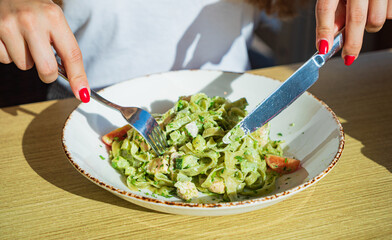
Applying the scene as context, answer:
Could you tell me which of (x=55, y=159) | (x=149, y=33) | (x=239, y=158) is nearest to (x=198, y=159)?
(x=239, y=158)

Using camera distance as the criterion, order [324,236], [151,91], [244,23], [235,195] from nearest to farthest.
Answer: [324,236], [235,195], [151,91], [244,23]

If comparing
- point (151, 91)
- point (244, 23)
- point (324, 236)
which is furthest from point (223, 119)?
point (244, 23)

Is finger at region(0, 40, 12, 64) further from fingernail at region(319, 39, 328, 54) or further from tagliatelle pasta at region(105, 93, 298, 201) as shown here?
fingernail at region(319, 39, 328, 54)

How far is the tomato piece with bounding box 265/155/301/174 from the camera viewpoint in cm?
124

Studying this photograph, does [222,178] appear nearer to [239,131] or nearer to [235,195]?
[235,195]

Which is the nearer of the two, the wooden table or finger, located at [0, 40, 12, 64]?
the wooden table

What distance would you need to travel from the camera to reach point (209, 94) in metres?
1.69

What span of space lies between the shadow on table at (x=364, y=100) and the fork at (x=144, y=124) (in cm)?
77

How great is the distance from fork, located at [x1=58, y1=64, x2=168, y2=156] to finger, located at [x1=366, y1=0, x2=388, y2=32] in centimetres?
87

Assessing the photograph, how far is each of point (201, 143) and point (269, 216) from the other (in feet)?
1.09

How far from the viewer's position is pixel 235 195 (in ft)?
3.72

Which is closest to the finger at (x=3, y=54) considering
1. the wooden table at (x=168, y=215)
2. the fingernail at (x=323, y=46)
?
the wooden table at (x=168, y=215)

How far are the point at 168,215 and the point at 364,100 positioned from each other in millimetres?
1143

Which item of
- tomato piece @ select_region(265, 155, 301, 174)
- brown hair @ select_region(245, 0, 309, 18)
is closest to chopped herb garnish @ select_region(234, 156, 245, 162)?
tomato piece @ select_region(265, 155, 301, 174)
